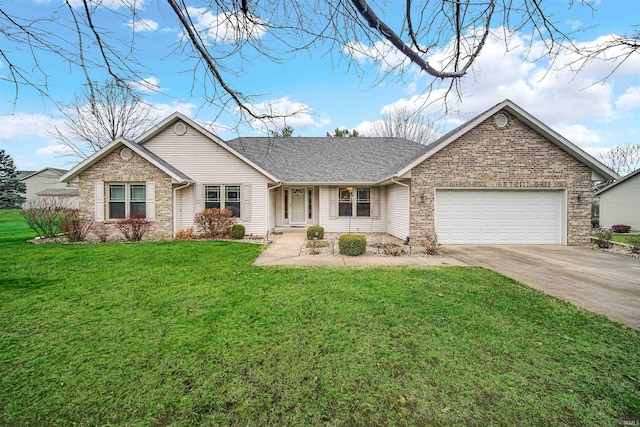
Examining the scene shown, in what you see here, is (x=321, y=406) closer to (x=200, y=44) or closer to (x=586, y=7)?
(x=200, y=44)

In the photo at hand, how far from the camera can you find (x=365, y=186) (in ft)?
51.0

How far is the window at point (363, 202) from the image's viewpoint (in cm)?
1564

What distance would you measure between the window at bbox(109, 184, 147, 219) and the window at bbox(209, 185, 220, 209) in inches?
97.5

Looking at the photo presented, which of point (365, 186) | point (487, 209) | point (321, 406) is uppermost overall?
point (365, 186)

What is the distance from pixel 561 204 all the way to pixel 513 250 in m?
3.32

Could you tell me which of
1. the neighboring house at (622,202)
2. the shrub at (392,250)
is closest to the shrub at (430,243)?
the shrub at (392,250)

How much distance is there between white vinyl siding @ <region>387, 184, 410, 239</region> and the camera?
12.0 meters

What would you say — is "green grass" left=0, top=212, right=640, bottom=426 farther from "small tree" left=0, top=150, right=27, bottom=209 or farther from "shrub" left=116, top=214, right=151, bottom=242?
"small tree" left=0, top=150, right=27, bottom=209

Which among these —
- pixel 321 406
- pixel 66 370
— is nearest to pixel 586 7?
pixel 321 406

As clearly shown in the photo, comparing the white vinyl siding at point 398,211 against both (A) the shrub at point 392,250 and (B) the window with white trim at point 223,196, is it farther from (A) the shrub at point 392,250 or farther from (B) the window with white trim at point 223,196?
(B) the window with white trim at point 223,196

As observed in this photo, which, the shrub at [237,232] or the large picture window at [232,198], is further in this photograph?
the large picture window at [232,198]

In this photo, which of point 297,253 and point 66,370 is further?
point 297,253

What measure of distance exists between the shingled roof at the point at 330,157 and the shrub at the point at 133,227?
5.54m

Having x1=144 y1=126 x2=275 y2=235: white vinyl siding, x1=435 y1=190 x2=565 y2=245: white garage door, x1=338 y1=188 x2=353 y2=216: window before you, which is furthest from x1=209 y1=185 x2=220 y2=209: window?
x1=435 y1=190 x2=565 y2=245: white garage door
